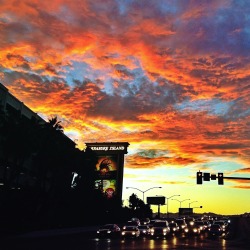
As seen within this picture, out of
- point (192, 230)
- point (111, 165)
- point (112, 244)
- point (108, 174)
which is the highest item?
point (111, 165)

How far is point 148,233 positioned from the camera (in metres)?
51.1

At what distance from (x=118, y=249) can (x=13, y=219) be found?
30373mm

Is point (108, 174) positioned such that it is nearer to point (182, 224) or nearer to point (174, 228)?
point (182, 224)

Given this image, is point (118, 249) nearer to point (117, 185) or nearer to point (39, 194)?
point (39, 194)

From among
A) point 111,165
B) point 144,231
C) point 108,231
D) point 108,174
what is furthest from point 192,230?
point 111,165

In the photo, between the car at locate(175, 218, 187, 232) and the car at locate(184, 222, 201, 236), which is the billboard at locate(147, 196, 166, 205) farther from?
the car at locate(184, 222, 201, 236)

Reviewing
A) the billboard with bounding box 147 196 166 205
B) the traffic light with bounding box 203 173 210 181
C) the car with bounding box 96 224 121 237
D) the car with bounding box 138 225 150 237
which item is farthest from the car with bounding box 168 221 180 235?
the billboard with bounding box 147 196 166 205

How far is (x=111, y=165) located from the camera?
16575 cm

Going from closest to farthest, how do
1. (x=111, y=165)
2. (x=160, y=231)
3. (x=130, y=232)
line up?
1. (x=130, y=232)
2. (x=160, y=231)
3. (x=111, y=165)

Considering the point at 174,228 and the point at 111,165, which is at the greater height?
the point at 111,165

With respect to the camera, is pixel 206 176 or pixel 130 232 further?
pixel 130 232

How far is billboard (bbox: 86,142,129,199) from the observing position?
159875mm

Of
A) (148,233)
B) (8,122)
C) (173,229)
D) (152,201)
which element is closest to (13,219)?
(8,122)

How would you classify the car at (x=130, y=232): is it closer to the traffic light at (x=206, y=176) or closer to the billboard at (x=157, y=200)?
the traffic light at (x=206, y=176)
